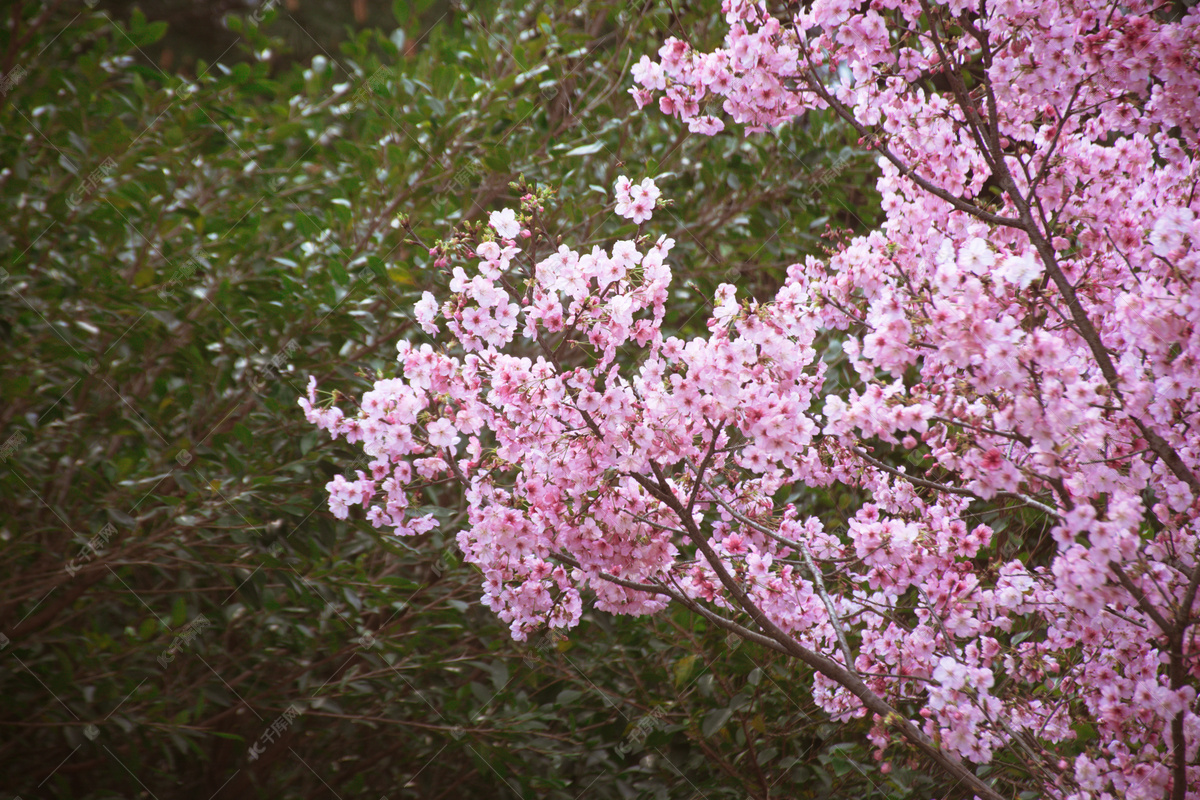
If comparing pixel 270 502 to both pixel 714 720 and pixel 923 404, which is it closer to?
pixel 714 720

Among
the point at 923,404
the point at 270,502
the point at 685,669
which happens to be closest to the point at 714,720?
the point at 685,669

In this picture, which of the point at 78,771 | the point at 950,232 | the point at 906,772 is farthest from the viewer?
the point at 78,771

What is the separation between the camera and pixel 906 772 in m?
2.55

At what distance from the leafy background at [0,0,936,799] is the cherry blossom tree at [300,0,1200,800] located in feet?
1.55

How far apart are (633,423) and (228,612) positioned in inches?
59.1

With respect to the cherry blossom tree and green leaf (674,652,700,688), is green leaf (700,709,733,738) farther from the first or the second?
the cherry blossom tree

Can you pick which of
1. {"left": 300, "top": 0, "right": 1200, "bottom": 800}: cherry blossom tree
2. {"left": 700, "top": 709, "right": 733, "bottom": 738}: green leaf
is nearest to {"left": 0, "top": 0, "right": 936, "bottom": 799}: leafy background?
{"left": 700, "top": 709, "right": 733, "bottom": 738}: green leaf

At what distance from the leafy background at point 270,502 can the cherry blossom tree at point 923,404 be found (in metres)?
0.47

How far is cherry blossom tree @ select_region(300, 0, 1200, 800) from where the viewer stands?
170cm

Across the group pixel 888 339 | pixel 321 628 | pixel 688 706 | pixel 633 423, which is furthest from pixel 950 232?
pixel 321 628

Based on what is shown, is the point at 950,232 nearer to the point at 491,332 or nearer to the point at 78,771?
the point at 491,332

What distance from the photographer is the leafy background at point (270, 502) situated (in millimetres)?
2691

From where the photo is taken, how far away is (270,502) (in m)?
2.57

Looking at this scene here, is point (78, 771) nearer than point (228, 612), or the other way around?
point (228, 612)
